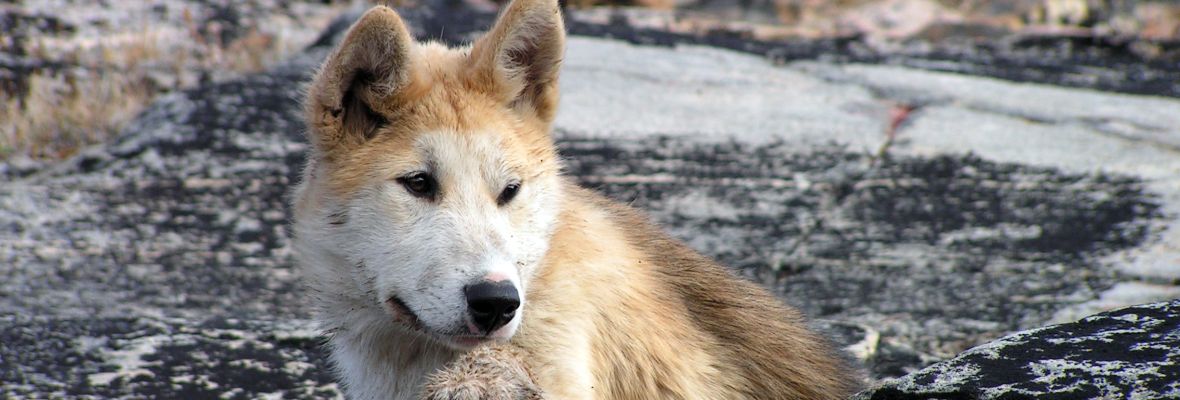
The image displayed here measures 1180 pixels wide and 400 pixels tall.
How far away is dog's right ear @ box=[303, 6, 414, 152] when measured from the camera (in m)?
3.66

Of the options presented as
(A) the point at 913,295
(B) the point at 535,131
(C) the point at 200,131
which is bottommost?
(A) the point at 913,295

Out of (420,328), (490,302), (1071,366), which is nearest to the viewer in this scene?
(1071,366)

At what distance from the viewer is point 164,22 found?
1094 cm

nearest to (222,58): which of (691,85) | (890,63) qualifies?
(691,85)

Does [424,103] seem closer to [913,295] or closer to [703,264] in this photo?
[703,264]

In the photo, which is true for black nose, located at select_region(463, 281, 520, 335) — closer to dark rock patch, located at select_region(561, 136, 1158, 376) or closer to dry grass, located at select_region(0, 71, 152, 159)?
dark rock patch, located at select_region(561, 136, 1158, 376)

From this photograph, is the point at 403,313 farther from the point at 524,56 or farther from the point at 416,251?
the point at 524,56

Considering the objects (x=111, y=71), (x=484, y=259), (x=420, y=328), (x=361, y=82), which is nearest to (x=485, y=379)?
(x=420, y=328)

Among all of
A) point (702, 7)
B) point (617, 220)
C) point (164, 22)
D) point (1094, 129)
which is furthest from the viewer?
point (702, 7)

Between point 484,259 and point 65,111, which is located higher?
point 484,259

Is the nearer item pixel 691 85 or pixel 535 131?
pixel 535 131

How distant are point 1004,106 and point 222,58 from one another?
23.2 ft

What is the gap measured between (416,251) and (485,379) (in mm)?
463

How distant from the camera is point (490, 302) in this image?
129 inches
